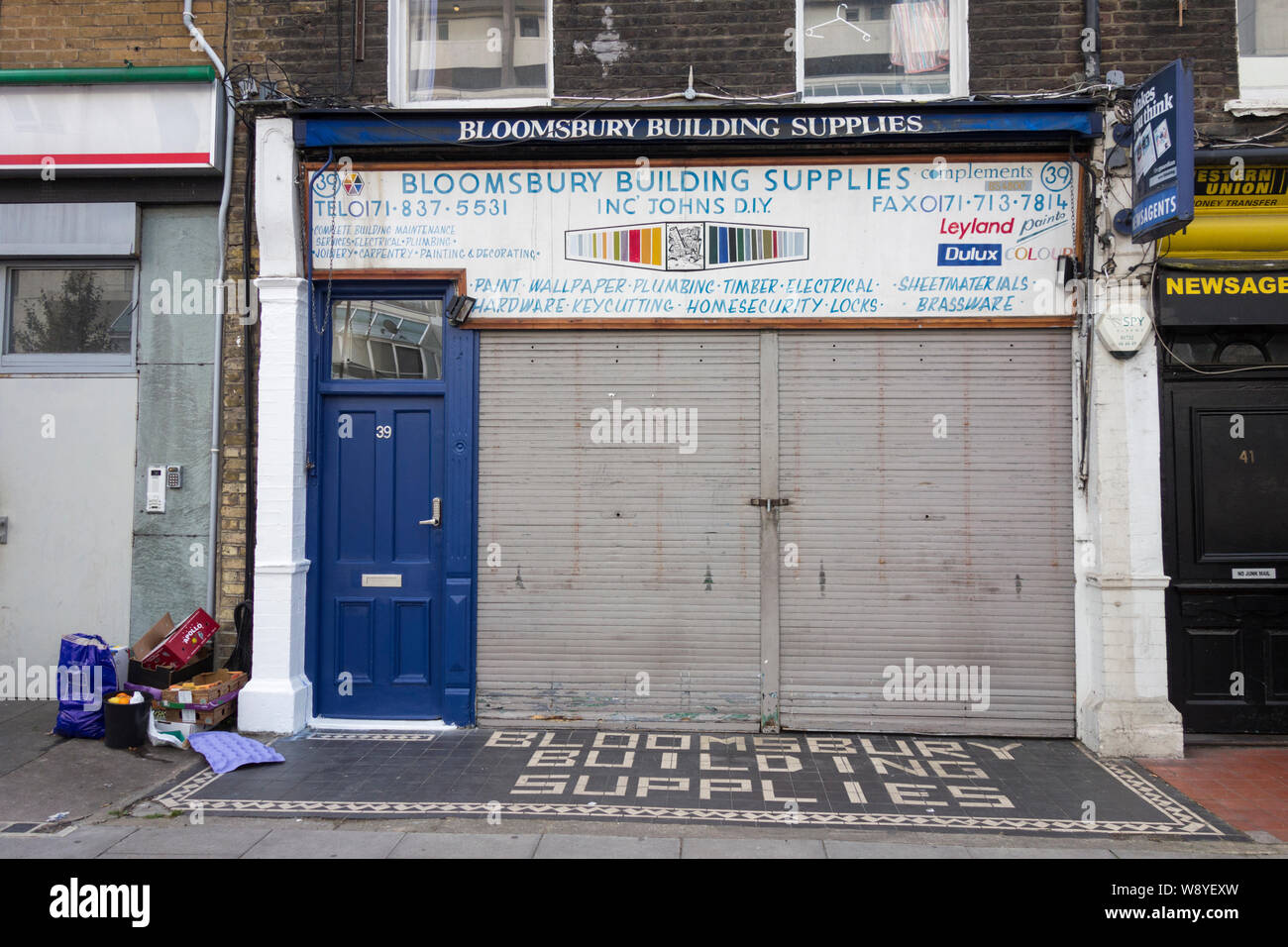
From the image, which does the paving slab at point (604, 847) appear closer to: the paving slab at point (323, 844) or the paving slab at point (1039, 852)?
the paving slab at point (323, 844)

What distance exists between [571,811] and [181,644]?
3.32 m

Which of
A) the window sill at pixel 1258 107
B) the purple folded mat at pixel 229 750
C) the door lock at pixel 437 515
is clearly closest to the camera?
the purple folded mat at pixel 229 750

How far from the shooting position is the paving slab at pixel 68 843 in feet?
15.3

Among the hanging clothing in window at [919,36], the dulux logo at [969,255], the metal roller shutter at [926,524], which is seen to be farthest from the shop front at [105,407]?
the dulux logo at [969,255]

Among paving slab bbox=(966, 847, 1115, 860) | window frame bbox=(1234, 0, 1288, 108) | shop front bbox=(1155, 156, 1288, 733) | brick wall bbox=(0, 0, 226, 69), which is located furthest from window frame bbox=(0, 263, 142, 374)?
window frame bbox=(1234, 0, 1288, 108)

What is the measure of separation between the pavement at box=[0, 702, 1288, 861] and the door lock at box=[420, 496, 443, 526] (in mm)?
1666

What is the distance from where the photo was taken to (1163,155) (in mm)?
5859

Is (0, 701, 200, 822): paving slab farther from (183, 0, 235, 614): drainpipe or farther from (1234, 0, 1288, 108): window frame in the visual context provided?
(1234, 0, 1288, 108): window frame

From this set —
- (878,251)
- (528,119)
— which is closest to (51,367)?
(528,119)

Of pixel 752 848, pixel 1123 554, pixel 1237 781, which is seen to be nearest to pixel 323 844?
pixel 752 848

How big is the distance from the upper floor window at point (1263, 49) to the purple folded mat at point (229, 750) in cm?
864

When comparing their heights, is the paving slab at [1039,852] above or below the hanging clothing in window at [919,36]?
below

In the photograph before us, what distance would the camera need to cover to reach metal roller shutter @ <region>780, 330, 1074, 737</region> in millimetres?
6664

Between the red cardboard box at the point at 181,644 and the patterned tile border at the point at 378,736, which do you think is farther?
the patterned tile border at the point at 378,736
